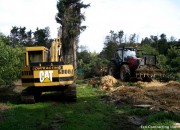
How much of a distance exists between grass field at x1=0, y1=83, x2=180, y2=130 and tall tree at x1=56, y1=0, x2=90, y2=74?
20763 mm

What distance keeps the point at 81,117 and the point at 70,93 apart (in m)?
4.27

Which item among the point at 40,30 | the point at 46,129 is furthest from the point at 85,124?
the point at 40,30

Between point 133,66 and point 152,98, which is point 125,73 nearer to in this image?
point 133,66

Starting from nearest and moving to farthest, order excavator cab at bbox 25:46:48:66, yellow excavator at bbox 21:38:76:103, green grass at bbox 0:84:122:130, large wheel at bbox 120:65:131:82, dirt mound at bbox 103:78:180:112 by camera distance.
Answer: green grass at bbox 0:84:122:130
dirt mound at bbox 103:78:180:112
yellow excavator at bbox 21:38:76:103
excavator cab at bbox 25:46:48:66
large wheel at bbox 120:65:131:82

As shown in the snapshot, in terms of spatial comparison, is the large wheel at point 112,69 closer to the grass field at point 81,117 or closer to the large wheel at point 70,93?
the large wheel at point 70,93

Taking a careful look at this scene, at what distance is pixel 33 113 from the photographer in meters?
11.9

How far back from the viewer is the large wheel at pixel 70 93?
14876mm

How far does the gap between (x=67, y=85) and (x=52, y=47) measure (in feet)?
8.52

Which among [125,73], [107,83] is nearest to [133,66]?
[125,73]

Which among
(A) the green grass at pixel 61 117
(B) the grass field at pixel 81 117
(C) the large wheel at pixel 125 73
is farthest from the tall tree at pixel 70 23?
(B) the grass field at pixel 81 117

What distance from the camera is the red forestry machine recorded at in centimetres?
2306

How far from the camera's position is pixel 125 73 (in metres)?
24.3

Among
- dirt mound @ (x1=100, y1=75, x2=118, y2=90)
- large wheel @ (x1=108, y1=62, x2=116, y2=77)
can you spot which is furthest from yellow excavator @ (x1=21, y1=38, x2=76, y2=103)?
large wheel @ (x1=108, y1=62, x2=116, y2=77)

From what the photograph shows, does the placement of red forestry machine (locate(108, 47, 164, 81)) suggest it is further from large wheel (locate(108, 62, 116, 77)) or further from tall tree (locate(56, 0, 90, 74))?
tall tree (locate(56, 0, 90, 74))
